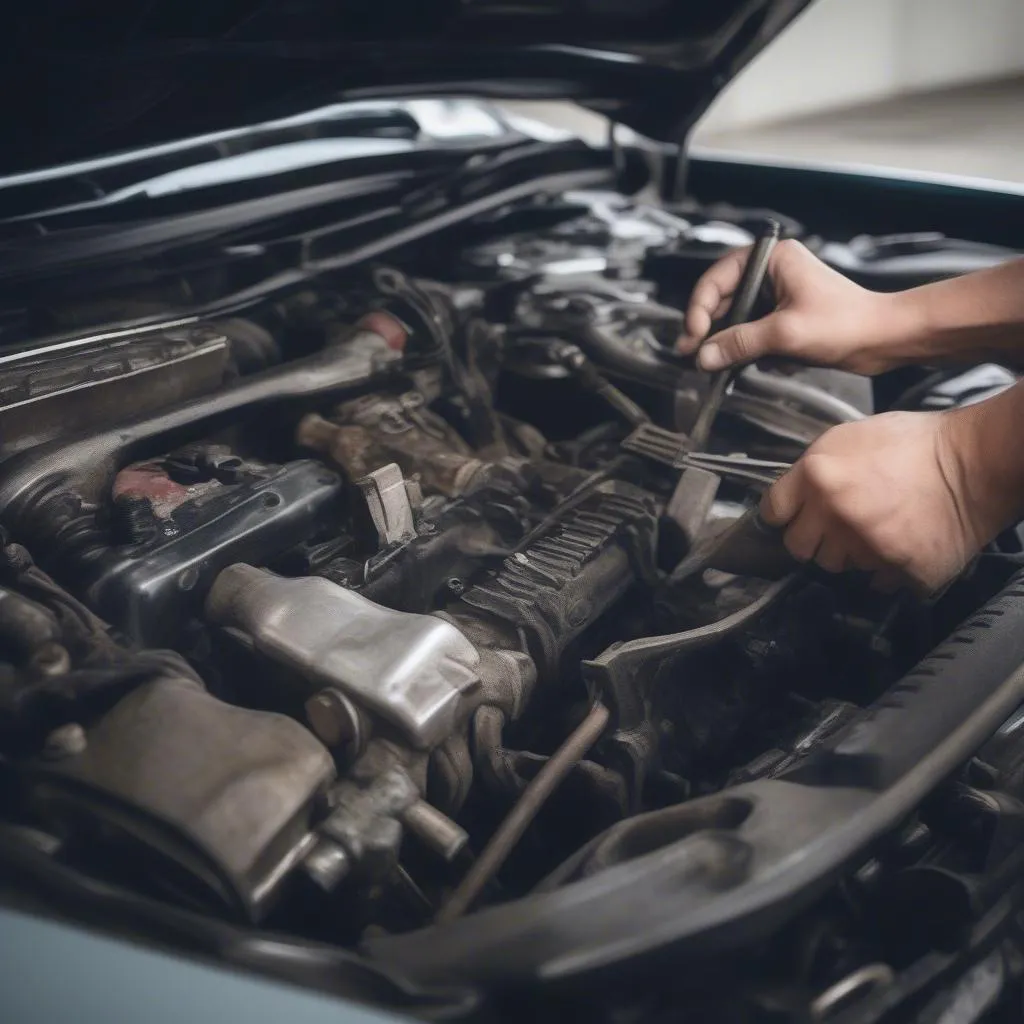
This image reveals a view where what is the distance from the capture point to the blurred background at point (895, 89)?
171cm

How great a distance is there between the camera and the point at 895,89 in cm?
219

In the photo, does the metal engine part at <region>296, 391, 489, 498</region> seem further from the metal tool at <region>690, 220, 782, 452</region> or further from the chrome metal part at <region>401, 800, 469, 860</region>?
the chrome metal part at <region>401, 800, 469, 860</region>

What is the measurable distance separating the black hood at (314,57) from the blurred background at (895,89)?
0.32 meters

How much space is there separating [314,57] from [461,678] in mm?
845

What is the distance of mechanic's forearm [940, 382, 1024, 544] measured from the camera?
0.81 m

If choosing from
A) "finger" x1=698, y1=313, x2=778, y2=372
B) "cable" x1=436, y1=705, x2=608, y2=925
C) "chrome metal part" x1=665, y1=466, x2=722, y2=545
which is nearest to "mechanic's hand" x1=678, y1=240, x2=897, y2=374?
"finger" x1=698, y1=313, x2=778, y2=372

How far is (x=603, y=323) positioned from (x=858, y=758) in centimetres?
83

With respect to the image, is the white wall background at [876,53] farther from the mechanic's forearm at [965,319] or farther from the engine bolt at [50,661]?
the engine bolt at [50,661]

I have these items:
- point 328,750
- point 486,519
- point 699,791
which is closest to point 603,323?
point 486,519

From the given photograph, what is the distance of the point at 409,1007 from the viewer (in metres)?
0.50

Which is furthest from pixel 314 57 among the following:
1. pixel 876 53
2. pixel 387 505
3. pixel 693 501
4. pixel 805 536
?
pixel 876 53

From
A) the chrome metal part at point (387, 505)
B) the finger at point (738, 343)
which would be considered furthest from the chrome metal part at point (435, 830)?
the finger at point (738, 343)

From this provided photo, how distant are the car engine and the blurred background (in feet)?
2.66

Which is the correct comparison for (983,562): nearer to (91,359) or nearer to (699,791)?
(699,791)
